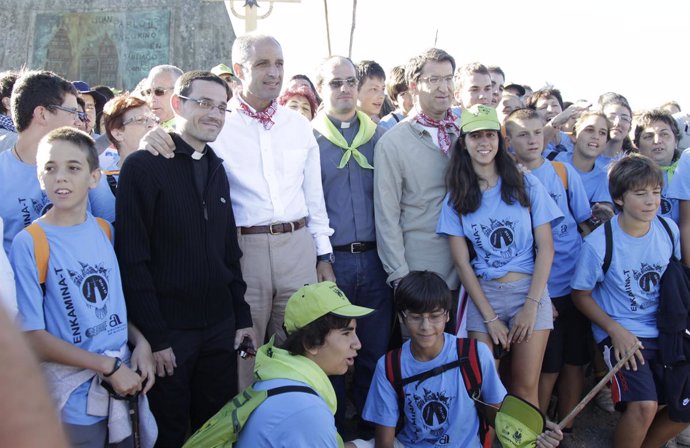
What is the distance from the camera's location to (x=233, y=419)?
224 centimetres

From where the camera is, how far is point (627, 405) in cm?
355

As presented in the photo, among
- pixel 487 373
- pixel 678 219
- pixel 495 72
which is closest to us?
pixel 487 373

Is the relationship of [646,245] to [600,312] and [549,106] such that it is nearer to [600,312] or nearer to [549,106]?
[600,312]

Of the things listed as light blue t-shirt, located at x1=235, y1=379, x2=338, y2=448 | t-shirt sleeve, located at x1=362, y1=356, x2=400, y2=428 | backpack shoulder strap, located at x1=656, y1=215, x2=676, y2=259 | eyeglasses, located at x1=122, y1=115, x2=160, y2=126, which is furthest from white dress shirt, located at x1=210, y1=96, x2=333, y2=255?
backpack shoulder strap, located at x1=656, y1=215, x2=676, y2=259

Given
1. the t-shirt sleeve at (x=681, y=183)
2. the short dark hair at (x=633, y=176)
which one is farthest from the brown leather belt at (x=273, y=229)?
the t-shirt sleeve at (x=681, y=183)

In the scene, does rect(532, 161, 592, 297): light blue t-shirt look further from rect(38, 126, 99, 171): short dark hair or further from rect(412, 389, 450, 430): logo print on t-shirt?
rect(38, 126, 99, 171): short dark hair

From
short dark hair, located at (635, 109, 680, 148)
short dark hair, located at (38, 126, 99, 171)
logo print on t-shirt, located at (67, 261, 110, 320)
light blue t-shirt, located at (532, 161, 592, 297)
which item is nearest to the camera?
logo print on t-shirt, located at (67, 261, 110, 320)

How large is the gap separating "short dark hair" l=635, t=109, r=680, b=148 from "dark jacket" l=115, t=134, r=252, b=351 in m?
3.35

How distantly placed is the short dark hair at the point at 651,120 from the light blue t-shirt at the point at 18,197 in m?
4.14

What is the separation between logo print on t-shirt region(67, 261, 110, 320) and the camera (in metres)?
2.54

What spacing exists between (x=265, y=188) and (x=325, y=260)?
58 cm

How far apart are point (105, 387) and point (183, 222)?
803 millimetres

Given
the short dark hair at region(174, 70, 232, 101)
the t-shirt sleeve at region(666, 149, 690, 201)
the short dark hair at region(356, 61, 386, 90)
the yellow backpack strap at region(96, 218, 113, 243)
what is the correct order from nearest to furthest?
the yellow backpack strap at region(96, 218, 113, 243) < the short dark hair at region(174, 70, 232, 101) < the t-shirt sleeve at region(666, 149, 690, 201) < the short dark hair at region(356, 61, 386, 90)

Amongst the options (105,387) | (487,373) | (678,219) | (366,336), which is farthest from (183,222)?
(678,219)
